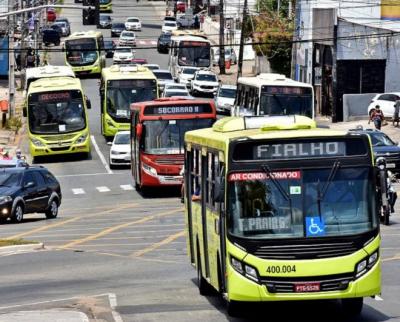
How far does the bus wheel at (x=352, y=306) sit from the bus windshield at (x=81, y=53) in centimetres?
7908

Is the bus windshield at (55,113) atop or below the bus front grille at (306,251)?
below

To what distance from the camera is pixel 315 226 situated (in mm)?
17422

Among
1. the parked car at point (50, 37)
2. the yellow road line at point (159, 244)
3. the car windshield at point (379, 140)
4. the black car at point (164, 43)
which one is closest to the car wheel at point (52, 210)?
the yellow road line at point (159, 244)

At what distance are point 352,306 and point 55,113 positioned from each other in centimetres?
4069

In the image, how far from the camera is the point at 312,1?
88312mm

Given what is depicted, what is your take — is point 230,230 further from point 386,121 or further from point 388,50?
point 388,50

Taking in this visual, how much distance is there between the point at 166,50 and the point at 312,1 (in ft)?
96.3

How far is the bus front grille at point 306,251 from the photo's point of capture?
1725cm

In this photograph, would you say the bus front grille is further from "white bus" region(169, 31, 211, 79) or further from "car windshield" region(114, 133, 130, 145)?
"white bus" region(169, 31, 211, 79)

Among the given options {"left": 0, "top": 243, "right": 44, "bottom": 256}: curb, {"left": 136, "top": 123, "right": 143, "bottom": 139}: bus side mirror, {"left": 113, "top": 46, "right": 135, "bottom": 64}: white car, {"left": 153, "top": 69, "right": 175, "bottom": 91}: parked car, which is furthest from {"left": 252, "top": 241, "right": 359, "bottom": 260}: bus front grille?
{"left": 113, "top": 46, "right": 135, "bottom": 64}: white car

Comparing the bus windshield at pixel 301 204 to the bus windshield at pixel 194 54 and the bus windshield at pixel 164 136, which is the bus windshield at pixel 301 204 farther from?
the bus windshield at pixel 194 54

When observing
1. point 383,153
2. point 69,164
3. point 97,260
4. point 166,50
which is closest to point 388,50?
point 69,164

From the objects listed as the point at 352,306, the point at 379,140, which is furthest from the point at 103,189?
the point at 352,306

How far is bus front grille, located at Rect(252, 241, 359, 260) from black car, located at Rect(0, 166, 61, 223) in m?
20.2
